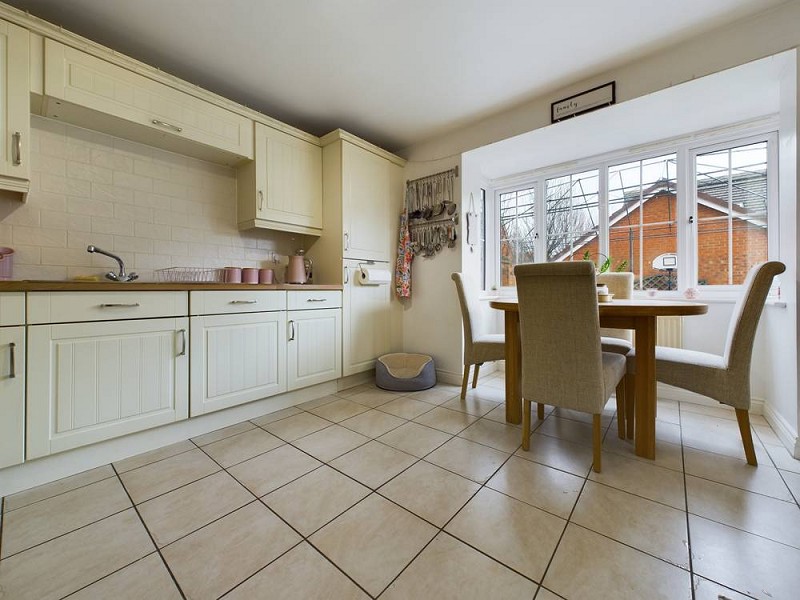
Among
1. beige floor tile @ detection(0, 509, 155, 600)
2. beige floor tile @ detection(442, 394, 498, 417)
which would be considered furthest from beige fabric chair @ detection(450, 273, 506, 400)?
beige floor tile @ detection(0, 509, 155, 600)

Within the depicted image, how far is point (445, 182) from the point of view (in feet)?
10.3

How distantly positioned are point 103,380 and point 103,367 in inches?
2.5

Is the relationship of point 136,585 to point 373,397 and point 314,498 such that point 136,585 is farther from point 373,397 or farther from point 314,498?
point 373,397

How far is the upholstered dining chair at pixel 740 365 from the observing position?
1480 millimetres

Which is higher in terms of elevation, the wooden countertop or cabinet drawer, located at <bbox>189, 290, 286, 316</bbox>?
the wooden countertop

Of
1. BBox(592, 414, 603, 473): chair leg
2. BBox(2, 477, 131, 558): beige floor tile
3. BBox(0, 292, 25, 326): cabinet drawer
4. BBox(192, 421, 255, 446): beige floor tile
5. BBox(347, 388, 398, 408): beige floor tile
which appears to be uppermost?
BBox(0, 292, 25, 326): cabinet drawer

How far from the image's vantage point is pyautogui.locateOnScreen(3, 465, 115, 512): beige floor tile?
137 cm

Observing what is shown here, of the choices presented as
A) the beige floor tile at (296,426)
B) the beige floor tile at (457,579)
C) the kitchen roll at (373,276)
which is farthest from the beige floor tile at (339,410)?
the beige floor tile at (457,579)

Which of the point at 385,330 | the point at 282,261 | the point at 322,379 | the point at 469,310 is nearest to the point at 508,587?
the point at 469,310

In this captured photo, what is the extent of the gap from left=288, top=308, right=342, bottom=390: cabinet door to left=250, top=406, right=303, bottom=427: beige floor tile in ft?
0.54

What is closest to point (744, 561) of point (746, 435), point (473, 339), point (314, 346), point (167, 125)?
point (746, 435)

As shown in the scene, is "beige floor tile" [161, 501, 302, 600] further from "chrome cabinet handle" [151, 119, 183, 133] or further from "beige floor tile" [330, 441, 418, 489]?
"chrome cabinet handle" [151, 119, 183, 133]

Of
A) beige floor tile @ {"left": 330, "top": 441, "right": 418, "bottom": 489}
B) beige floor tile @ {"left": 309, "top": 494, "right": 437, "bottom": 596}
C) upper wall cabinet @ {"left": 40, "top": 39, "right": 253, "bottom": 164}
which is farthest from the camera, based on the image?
upper wall cabinet @ {"left": 40, "top": 39, "right": 253, "bottom": 164}

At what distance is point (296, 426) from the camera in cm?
212
